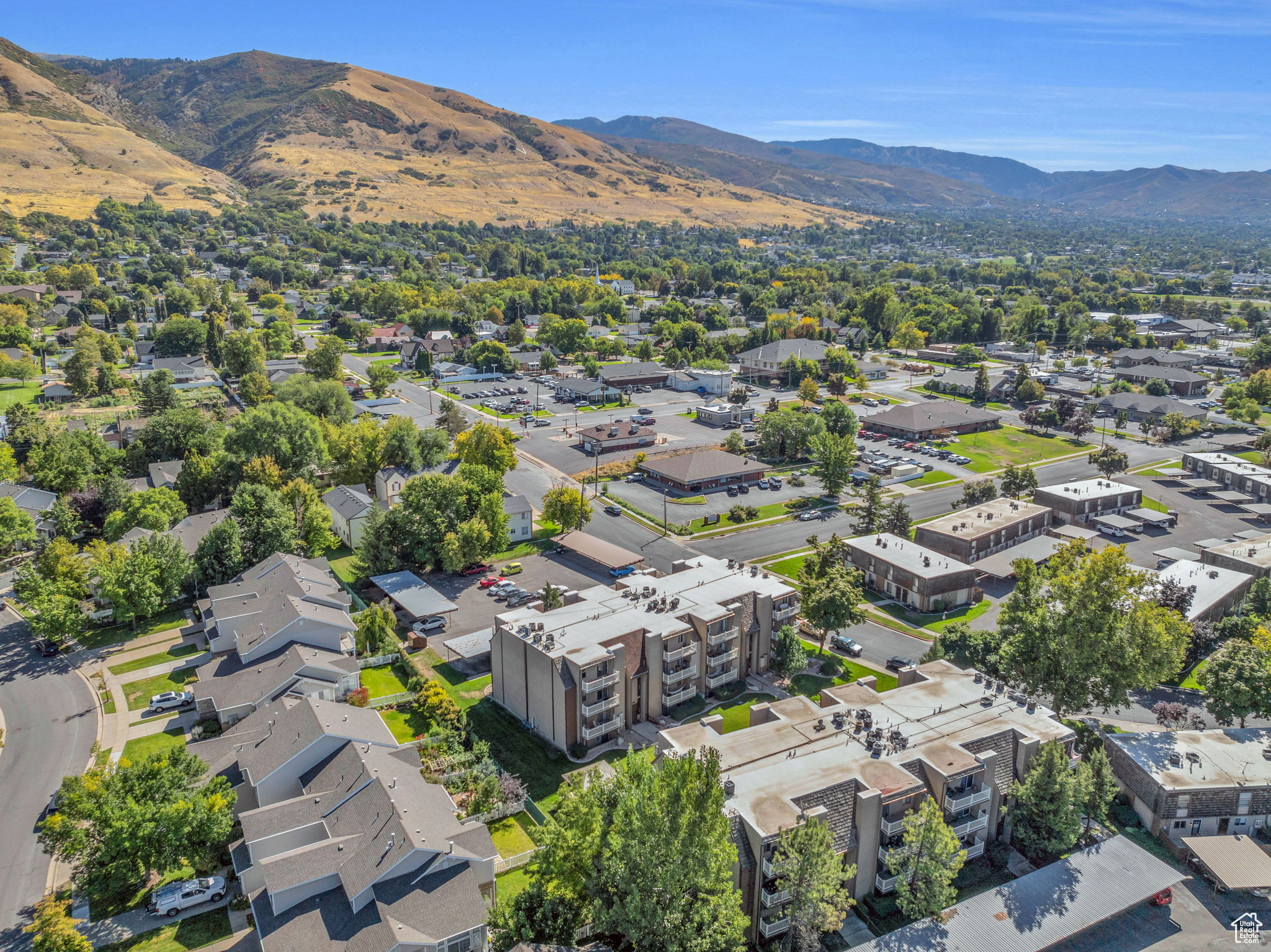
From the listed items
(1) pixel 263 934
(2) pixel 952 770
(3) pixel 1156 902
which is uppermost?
(2) pixel 952 770

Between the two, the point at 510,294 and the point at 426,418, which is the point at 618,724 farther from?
the point at 510,294

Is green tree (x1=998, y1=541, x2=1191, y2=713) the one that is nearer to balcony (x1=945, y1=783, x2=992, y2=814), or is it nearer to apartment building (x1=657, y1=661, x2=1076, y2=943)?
apartment building (x1=657, y1=661, x2=1076, y2=943)

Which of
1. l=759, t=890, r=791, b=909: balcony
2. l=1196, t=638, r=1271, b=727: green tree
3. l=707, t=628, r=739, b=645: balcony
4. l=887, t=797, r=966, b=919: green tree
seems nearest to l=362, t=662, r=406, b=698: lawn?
l=707, t=628, r=739, b=645: balcony

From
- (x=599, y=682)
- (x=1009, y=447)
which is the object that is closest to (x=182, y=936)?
(x=599, y=682)

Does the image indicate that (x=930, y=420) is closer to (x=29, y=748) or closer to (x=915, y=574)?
(x=915, y=574)

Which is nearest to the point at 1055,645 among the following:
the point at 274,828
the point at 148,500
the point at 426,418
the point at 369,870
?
the point at 369,870

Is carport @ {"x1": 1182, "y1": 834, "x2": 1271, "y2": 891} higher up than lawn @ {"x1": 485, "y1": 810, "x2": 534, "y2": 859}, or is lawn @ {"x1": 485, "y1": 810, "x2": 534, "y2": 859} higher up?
carport @ {"x1": 1182, "y1": 834, "x2": 1271, "y2": 891}
